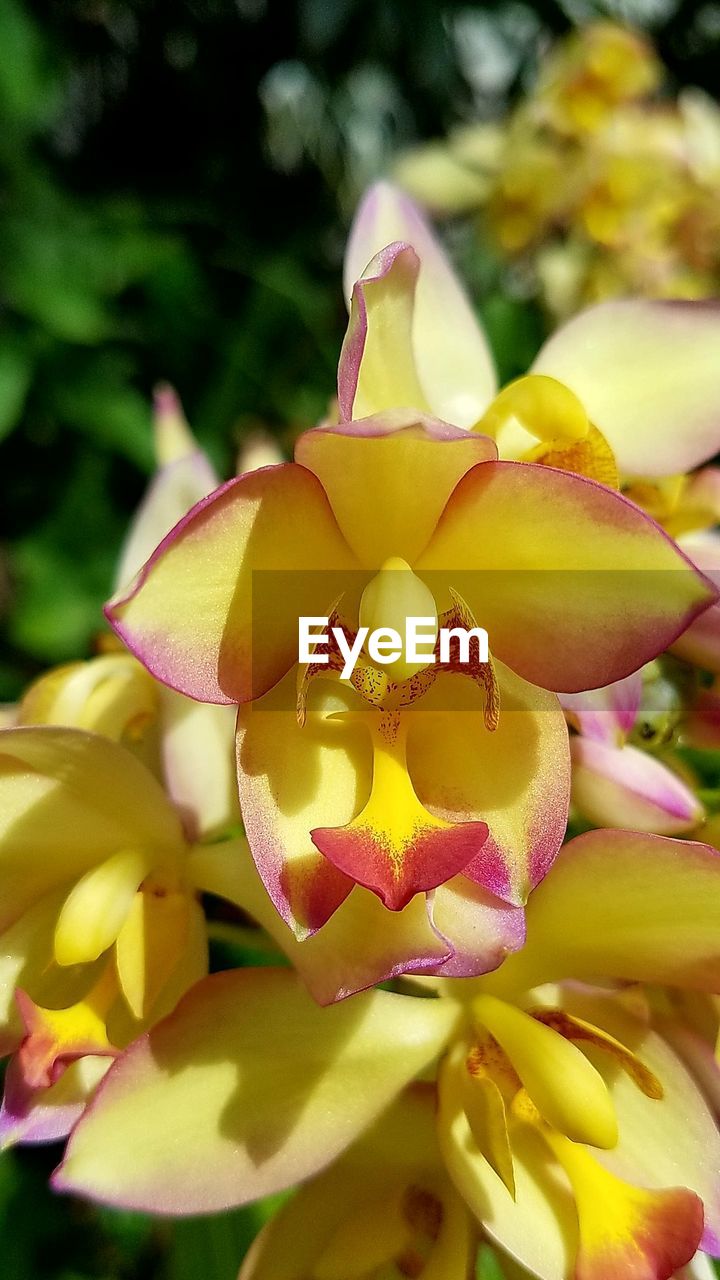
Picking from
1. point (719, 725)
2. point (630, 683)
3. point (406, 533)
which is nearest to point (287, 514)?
point (406, 533)

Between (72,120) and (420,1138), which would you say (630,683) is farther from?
(72,120)

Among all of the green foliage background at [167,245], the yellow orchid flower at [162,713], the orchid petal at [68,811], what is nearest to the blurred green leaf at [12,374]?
the green foliage background at [167,245]

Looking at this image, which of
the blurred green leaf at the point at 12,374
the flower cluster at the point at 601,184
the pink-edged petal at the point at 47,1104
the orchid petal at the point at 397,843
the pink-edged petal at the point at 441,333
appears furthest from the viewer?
the flower cluster at the point at 601,184

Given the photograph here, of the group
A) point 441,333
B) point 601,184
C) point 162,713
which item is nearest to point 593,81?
point 601,184

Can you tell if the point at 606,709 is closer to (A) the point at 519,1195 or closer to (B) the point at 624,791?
(B) the point at 624,791

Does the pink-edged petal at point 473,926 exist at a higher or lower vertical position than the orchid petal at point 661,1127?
higher

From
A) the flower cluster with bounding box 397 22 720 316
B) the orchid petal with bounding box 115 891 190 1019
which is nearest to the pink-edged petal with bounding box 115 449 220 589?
the orchid petal with bounding box 115 891 190 1019

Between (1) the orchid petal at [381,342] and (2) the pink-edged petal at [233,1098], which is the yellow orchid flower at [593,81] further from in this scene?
(2) the pink-edged petal at [233,1098]
